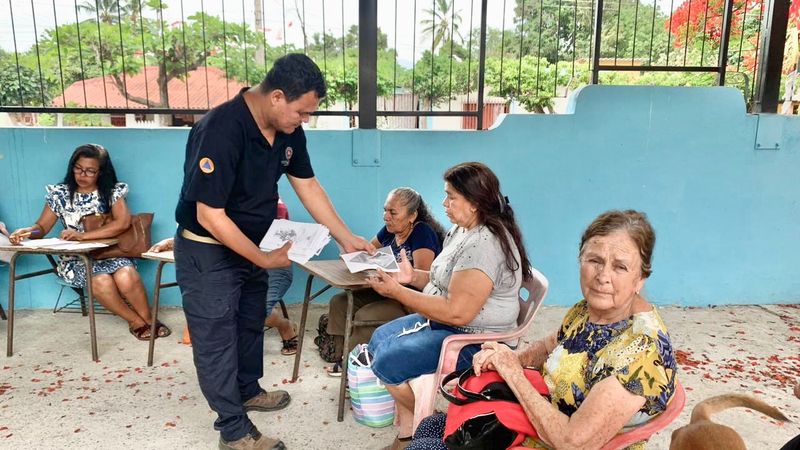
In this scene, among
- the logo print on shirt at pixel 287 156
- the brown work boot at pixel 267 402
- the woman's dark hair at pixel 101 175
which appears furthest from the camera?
the woman's dark hair at pixel 101 175

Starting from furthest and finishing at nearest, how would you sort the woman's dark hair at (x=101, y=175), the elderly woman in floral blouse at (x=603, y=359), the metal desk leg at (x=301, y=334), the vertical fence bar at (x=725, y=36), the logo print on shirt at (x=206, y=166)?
the vertical fence bar at (x=725, y=36)
the woman's dark hair at (x=101, y=175)
the metal desk leg at (x=301, y=334)
the logo print on shirt at (x=206, y=166)
the elderly woman in floral blouse at (x=603, y=359)

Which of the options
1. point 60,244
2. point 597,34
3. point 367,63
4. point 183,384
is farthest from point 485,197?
point 60,244

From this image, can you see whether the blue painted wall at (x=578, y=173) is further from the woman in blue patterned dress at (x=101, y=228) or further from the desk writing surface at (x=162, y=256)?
the desk writing surface at (x=162, y=256)

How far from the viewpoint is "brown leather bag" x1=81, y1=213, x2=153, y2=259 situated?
384 centimetres

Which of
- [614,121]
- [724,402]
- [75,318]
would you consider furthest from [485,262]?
[75,318]

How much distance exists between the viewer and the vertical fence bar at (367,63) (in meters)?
4.09

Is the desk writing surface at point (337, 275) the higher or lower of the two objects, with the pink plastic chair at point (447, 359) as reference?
higher

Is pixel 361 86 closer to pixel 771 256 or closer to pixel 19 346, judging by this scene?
pixel 19 346

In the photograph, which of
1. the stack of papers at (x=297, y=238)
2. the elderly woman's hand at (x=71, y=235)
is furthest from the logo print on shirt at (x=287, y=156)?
the elderly woman's hand at (x=71, y=235)

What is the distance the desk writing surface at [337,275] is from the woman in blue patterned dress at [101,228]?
151 cm

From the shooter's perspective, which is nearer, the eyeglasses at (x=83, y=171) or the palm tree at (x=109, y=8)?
the eyeglasses at (x=83, y=171)

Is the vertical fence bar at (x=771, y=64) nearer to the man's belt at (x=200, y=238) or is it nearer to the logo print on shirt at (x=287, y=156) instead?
the logo print on shirt at (x=287, y=156)

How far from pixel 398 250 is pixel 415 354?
108cm

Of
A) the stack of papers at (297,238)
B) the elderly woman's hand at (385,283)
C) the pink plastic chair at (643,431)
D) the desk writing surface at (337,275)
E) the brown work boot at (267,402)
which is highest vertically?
the stack of papers at (297,238)
